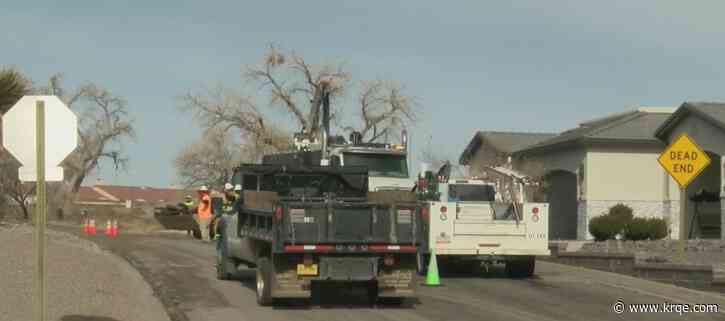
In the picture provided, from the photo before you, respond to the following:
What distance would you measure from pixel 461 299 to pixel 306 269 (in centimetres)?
302

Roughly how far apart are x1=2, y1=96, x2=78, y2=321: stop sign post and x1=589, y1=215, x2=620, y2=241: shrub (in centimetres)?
2834

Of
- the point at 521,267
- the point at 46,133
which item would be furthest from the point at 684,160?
the point at 46,133

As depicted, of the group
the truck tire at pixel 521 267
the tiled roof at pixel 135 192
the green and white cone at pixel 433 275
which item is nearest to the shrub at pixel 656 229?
the truck tire at pixel 521 267

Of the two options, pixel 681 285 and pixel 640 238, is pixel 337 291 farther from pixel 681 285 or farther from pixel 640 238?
pixel 640 238

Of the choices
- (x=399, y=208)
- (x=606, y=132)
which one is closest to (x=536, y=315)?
(x=399, y=208)

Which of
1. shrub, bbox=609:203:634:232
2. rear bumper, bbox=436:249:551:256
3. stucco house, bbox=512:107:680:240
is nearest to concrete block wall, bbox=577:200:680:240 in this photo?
stucco house, bbox=512:107:680:240

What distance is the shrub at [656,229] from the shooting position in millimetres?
35594

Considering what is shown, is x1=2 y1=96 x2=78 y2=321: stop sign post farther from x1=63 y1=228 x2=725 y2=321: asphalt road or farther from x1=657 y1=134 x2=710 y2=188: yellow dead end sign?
x1=657 y1=134 x2=710 y2=188: yellow dead end sign

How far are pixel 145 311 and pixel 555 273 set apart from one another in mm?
10491

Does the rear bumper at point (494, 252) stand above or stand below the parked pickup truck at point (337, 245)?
below

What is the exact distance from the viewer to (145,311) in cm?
1496

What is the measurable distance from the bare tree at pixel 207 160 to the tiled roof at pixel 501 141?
16.1m

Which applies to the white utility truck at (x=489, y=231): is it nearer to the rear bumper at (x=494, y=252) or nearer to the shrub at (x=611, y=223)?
the rear bumper at (x=494, y=252)

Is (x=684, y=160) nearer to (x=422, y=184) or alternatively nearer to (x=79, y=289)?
(x=422, y=184)
